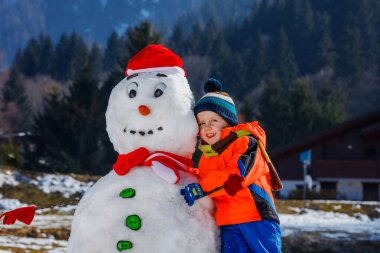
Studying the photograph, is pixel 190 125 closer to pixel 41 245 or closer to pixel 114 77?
pixel 41 245

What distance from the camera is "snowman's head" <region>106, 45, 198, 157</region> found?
4.55 meters

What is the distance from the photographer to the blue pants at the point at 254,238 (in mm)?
4152

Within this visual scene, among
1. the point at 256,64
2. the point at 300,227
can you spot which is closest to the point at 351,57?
the point at 256,64

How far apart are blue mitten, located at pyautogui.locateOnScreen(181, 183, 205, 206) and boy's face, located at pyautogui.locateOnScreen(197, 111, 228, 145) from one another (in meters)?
0.33

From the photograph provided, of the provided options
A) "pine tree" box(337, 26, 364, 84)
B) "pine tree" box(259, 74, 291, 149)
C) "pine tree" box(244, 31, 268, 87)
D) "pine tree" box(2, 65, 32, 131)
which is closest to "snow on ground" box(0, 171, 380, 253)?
"pine tree" box(259, 74, 291, 149)

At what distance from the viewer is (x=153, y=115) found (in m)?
4.54

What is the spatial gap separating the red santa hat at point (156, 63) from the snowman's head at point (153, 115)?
4.0 inches

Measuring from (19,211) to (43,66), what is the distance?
293ft

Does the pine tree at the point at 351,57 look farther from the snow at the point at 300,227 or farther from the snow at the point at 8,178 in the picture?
the snow at the point at 8,178

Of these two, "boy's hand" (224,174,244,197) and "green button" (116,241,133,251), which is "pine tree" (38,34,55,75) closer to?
"green button" (116,241,133,251)

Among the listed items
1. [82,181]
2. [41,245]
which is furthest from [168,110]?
[82,181]

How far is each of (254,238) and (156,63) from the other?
1.55 m

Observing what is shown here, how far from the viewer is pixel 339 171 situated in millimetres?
33188

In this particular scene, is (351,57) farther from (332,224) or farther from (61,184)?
(332,224)
